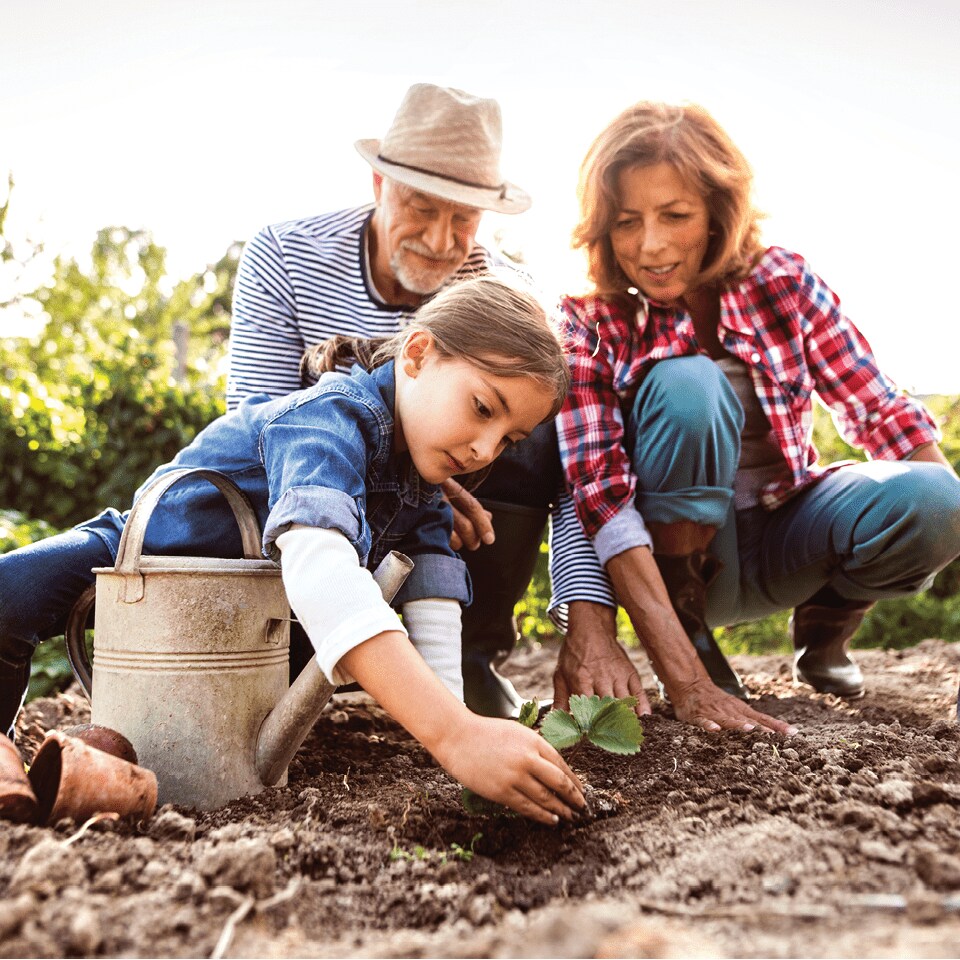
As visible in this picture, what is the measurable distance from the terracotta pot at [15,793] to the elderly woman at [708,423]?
4.48 feet

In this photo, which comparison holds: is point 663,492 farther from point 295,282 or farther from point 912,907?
point 912,907

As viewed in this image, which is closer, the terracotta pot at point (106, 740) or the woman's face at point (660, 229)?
the terracotta pot at point (106, 740)

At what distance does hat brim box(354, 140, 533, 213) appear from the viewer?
2.58 metres

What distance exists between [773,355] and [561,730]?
1348mm

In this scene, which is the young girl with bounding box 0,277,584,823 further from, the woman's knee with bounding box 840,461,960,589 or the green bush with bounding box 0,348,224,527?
the green bush with bounding box 0,348,224,527

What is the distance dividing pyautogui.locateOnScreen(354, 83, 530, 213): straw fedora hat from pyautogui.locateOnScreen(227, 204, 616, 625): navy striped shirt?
9.3 inches

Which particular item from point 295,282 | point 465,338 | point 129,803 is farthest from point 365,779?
point 295,282

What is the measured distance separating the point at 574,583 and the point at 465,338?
0.90 metres

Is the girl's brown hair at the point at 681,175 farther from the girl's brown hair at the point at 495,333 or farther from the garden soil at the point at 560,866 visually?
the garden soil at the point at 560,866

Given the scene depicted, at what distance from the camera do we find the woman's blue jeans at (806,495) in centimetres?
242

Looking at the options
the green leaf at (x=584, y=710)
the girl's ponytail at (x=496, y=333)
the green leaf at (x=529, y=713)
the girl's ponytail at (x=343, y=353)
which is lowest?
the green leaf at (x=529, y=713)

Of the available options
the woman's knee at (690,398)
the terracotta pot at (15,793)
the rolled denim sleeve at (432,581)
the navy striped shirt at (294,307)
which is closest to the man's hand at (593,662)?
the rolled denim sleeve at (432,581)

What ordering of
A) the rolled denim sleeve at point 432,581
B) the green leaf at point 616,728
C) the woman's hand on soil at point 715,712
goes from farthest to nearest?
the rolled denim sleeve at point 432,581 → the woman's hand on soil at point 715,712 → the green leaf at point 616,728

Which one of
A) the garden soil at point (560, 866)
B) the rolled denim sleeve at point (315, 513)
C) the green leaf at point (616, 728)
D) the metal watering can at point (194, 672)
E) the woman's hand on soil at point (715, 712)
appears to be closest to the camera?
the garden soil at point (560, 866)
